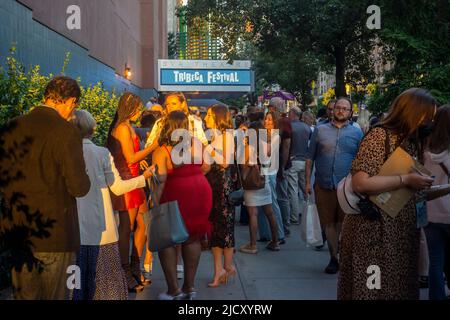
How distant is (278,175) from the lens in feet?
31.0

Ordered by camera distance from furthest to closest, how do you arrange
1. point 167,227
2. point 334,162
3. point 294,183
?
point 294,183, point 334,162, point 167,227

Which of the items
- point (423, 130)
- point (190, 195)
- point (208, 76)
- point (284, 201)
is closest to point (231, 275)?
point (190, 195)

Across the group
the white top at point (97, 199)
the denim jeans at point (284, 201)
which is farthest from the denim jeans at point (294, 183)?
the white top at point (97, 199)

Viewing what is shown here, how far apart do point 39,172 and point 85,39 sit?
14.3 metres

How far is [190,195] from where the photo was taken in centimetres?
546

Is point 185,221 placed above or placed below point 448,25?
below

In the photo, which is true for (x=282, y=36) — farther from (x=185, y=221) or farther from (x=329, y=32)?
(x=185, y=221)

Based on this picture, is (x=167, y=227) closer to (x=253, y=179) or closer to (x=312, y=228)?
(x=312, y=228)

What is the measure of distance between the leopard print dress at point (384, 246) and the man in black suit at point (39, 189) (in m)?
1.71

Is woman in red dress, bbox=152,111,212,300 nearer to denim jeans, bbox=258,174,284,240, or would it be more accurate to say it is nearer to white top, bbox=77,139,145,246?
white top, bbox=77,139,145,246

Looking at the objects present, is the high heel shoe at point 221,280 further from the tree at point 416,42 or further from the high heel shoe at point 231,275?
the tree at point 416,42

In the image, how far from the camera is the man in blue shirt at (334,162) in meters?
6.87

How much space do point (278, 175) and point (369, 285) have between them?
5732 millimetres
